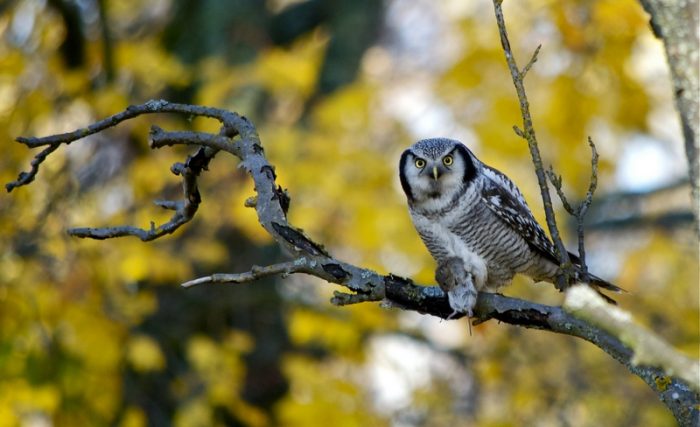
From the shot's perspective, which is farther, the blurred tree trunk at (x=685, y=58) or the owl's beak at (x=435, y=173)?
the owl's beak at (x=435, y=173)

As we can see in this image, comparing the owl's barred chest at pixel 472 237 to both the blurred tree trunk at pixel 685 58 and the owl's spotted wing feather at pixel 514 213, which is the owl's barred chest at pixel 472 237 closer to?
the owl's spotted wing feather at pixel 514 213

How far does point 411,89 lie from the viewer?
15727 mm

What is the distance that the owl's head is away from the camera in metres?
3.88

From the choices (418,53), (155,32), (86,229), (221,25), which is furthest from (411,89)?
(86,229)

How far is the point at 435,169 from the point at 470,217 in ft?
0.76

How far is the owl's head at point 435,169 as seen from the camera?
3.88 metres

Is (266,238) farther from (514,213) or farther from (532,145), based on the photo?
(532,145)

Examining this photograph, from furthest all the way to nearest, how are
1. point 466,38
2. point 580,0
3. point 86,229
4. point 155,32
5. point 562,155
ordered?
point 155,32, point 466,38, point 562,155, point 580,0, point 86,229

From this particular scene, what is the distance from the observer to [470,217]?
12.6 feet

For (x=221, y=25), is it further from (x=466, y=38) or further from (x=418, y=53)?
(x=418, y=53)

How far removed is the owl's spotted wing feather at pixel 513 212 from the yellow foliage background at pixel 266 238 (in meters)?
2.23

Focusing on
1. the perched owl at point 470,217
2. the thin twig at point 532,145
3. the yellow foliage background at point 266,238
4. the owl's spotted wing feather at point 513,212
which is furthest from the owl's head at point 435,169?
the yellow foliage background at point 266,238

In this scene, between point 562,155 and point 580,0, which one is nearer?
point 580,0

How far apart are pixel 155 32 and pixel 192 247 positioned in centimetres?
321
